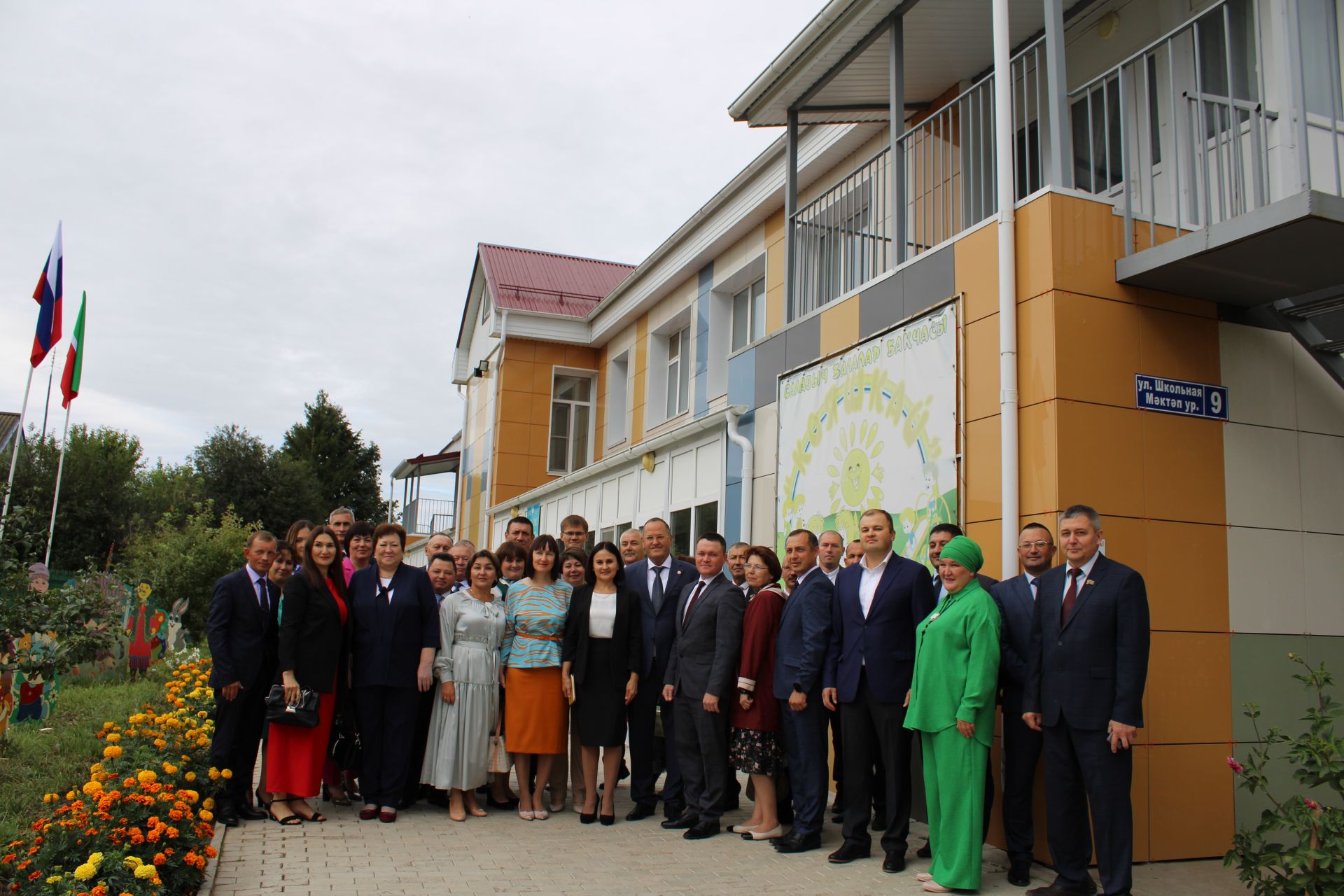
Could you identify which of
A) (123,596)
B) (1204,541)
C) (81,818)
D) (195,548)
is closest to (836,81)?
(1204,541)

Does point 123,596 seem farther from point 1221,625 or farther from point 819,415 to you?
point 1221,625

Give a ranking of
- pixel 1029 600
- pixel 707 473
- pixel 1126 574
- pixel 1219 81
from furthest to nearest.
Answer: pixel 707 473
pixel 1219 81
pixel 1029 600
pixel 1126 574

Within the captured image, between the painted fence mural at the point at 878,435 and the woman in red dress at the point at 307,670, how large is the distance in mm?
3700

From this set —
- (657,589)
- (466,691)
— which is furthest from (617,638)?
(466,691)

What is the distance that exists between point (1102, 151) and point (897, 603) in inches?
188

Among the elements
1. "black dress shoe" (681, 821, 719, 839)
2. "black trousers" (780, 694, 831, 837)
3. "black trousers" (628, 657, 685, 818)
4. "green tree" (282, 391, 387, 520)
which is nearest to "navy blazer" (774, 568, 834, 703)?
"black trousers" (780, 694, 831, 837)

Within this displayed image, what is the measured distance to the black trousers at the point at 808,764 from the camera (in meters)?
5.85

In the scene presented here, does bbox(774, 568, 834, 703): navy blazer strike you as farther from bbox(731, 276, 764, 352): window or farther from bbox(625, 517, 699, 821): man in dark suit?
bbox(731, 276, 764, 352): window

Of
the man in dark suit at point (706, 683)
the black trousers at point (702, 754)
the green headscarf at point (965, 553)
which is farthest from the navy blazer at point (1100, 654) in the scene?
the black trousers at point (702, 754)

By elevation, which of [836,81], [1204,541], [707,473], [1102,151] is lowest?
[1204,541]

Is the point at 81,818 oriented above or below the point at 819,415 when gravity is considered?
below

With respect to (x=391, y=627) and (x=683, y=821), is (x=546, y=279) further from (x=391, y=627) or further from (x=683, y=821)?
(x=683, y=821)

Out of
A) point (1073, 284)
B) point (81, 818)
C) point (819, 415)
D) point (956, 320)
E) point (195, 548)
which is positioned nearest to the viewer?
point (81, 818)

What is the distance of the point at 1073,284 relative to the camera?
590 cm
